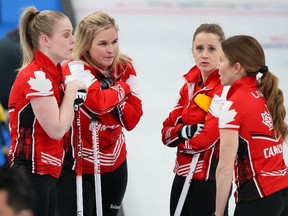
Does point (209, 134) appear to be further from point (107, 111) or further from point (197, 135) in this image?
point (107, 111)

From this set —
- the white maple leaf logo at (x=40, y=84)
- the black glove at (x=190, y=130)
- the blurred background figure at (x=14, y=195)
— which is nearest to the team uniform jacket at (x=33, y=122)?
the white maple leaf logo at (x=40, y=84)

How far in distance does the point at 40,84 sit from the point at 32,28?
285 mm

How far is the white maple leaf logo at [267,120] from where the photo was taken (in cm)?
336

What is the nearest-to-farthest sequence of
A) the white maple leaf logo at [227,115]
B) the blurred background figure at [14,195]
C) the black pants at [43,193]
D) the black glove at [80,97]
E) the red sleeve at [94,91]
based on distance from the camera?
the blurred background figure at [14,195] → the white maple leaf logo at [227,115] → the black pants at [43,193] → the black glove at [80,97] → the red sleeve at [94,91]

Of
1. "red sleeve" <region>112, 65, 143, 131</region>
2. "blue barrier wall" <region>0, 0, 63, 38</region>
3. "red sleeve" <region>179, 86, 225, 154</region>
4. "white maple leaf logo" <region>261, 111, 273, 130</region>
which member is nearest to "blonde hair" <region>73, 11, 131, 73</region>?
"red sleeve" <region>112, 65, 143, 131</region>

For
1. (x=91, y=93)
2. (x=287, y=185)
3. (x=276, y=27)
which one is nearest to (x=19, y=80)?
(x=91, y=93)

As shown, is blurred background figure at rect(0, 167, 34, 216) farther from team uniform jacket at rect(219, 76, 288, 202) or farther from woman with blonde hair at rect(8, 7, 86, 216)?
team uniform jacket at rect(219, 76, 288, 202)

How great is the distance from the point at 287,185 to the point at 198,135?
53 cm

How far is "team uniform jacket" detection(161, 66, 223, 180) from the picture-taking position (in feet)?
12.4

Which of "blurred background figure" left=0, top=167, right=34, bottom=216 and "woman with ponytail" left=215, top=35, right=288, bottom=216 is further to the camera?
"woman with ponytail" left=215, top=35, right=288, bottom=216

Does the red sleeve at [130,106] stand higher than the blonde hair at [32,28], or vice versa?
the blonde hair at [32,28]

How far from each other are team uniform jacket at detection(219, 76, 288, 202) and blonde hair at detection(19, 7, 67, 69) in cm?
81

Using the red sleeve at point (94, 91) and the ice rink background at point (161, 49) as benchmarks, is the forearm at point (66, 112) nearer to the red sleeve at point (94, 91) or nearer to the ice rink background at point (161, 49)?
the red sleeve at point (94, 91)

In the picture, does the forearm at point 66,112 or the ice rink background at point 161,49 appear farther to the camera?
the ice rink background at point 161,49
